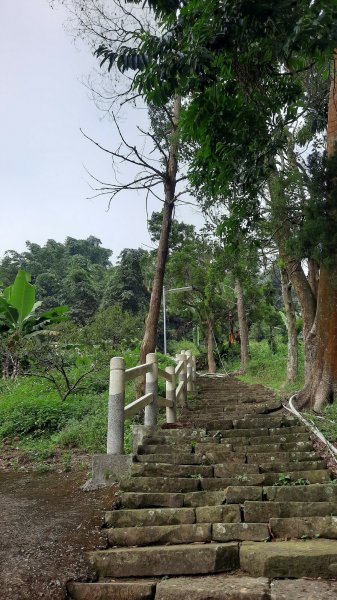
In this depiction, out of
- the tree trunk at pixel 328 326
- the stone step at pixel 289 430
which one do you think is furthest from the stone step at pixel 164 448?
the tree trunk at pixel 328 326

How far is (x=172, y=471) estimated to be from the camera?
4805 millimetres

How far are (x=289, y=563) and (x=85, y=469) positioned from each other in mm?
3256

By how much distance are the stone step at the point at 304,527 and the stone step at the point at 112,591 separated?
1146 millimetres

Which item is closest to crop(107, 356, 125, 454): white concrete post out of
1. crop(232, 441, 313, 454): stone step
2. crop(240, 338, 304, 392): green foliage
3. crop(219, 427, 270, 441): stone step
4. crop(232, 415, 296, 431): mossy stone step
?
crop(232, 441, 313, 454): stone step

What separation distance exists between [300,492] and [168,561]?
4.79ft

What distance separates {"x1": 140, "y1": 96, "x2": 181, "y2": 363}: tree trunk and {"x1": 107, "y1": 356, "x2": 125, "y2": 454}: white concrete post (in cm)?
364

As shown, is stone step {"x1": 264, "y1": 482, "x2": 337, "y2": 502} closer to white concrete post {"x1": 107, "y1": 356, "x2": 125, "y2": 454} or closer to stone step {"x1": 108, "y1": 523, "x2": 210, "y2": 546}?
stone step {"x1": 108, "y1": 523, "x2": 210, "y2": 546}

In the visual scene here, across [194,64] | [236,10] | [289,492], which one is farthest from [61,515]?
[236,10]

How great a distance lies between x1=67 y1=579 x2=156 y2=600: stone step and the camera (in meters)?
3.14

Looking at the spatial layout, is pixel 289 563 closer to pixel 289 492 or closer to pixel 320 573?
pixel 320 573

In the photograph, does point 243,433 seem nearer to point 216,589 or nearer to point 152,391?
A: point 152,391

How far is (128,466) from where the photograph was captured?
502cm

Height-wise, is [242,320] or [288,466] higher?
[242,320]

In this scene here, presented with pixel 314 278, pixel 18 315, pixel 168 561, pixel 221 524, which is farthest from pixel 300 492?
pixel 18 315
